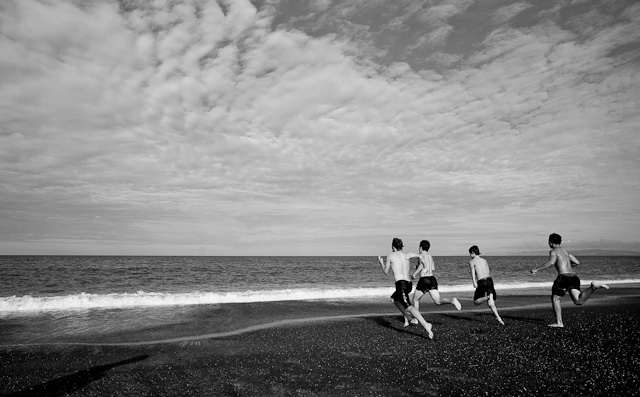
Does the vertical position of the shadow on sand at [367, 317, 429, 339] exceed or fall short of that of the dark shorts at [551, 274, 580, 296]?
it falls short

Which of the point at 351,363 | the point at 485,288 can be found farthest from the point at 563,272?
the point at 351,363

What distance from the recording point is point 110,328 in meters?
12.1

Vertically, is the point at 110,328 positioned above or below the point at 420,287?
below

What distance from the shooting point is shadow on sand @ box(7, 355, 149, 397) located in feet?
20.3

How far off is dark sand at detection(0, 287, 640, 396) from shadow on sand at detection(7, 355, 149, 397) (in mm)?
22

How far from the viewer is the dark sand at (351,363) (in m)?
5.90

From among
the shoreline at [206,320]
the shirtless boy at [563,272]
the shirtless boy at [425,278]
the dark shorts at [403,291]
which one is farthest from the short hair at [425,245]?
the shoreline at [206,320]

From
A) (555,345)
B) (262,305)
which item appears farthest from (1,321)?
(555,345)

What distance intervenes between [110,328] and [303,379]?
9208 millimetres

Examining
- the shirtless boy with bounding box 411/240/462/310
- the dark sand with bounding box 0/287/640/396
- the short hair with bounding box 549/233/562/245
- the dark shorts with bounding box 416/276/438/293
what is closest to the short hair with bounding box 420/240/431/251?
the shirtless boy with bounding box 411/240/462/310

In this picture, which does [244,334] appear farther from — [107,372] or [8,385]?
[8,385]

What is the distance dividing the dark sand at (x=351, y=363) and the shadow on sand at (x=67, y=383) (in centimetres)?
2

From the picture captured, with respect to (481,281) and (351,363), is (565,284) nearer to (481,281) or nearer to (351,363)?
(481,281)

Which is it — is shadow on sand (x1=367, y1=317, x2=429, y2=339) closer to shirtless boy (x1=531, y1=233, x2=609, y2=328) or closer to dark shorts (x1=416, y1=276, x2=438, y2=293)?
dark shorts (x1=416, y1=276, x2=438, y2=293)
